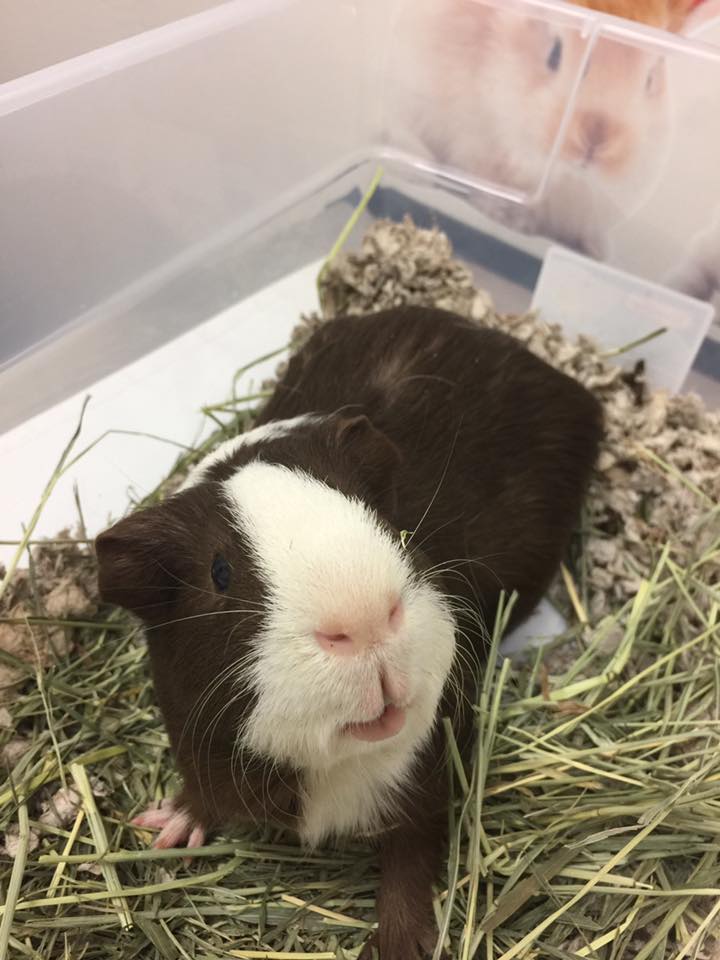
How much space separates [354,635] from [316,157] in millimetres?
2209

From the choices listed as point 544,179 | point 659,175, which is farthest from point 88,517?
point 659,175

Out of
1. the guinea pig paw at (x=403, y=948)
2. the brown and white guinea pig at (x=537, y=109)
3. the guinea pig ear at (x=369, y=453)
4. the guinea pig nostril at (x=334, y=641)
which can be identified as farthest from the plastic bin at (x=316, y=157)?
the guinea pig paw at (x=403, y=948)

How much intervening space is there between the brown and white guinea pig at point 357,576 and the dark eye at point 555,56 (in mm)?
989

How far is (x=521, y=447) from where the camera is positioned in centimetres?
192

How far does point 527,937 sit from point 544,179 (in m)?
2.18

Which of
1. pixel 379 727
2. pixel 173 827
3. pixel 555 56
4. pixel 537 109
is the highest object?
pixel 555 56

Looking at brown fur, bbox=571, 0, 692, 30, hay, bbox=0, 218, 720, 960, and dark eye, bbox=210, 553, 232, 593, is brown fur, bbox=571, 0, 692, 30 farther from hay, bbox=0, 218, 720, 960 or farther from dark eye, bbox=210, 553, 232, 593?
dark eye, bbox=210, 553, 232, 593

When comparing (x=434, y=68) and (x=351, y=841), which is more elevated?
(x=434, y=68)

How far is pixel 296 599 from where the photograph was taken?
1.06 metres

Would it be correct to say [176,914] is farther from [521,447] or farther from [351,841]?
[521,447]

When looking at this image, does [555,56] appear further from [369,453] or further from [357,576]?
[357,576]

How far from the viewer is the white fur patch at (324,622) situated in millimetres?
1030

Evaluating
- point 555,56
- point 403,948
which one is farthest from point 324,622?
point 555,56

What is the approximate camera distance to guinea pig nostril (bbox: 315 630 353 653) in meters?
1.02
